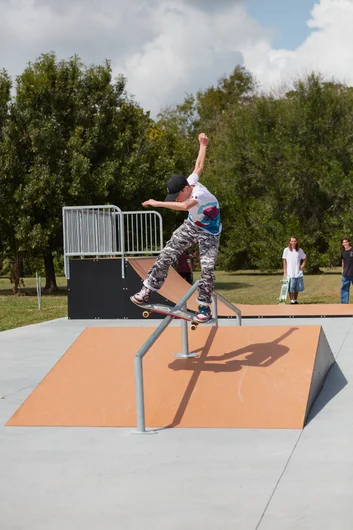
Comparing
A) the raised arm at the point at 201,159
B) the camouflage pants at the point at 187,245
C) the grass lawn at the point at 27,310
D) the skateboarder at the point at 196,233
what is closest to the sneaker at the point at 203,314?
the skateboarder at the point at 196,233

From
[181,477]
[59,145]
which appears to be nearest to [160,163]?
[59,145]

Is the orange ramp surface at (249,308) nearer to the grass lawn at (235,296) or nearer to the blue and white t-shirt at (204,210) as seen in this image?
the grass lawn at (235,296)

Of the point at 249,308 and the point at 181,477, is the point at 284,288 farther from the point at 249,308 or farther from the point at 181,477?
the point at 181,477

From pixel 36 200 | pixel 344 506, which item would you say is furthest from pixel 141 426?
pixel 36 200

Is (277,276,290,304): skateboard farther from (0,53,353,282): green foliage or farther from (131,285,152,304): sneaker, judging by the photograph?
(131,285,152,304): sneaker

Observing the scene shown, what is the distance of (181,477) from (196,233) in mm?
3137

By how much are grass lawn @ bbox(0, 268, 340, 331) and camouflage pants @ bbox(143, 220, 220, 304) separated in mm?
8829

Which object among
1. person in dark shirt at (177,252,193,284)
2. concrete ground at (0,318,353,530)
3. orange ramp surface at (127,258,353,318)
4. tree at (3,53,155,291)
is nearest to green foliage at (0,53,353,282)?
tree at (3,53,155,291)

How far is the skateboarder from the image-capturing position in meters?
7.36

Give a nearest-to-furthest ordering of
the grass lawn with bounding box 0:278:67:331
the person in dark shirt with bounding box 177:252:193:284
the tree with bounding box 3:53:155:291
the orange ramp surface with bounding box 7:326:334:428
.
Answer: the orange ramp surface with bounding box 7:326:334:428, the grass lawn with bounding box 0:278:67:331, the person in dark shirt with bounding box 177:252:193:284, the tree with bounding box 3:53:155:291

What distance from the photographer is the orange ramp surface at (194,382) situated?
6.54m

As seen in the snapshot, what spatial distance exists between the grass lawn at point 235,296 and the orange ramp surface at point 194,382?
8849mm

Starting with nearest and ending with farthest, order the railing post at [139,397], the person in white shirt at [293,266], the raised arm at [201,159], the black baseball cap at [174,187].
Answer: the railing post at [139,397]
the black baseball cap at [174,187]
the raised arm at [201,159]
the person in white shirt at [293,266]

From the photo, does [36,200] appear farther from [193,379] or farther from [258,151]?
[193,379]
